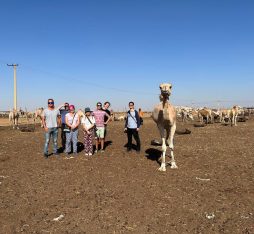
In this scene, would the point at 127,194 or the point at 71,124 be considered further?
the point at 71,124

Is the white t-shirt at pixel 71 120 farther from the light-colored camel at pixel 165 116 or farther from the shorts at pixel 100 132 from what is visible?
the light-colored camel at pixel 165 116

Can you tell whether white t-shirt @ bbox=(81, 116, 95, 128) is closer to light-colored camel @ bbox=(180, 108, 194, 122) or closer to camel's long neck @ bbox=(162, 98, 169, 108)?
camel's long neck @ bbox=(162, 98, 169, 108)

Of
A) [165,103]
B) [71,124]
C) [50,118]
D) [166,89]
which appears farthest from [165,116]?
[50,118]

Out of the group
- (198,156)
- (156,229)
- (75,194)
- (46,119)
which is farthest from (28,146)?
(156,229)

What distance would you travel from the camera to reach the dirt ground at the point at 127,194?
19.7 ft

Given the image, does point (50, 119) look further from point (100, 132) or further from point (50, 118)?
point (100, 132)

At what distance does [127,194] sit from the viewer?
305 inches

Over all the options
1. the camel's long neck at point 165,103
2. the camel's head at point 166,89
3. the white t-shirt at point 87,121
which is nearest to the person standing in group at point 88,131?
the white t-shirt at point 87,121

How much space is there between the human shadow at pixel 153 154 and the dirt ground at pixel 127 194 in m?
0.04

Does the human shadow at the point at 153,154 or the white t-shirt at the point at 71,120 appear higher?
the white t-shirt at the point at 71,120

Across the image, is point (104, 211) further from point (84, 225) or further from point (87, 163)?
point (87, 163)

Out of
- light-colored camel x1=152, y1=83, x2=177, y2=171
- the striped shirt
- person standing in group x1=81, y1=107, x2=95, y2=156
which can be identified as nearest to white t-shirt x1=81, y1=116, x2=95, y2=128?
person standing in group x1=81, y1=107, x2=95, y2=156

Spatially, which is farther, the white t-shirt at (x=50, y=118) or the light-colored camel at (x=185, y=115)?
the light-colored camel at (x=185, y=115)

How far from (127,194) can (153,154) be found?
566 centimetres
